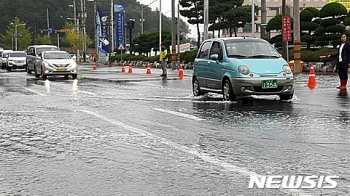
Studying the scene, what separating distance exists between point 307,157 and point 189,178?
174cm

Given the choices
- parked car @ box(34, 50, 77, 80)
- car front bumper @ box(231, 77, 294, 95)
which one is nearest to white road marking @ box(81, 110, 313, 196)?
car front bumper @ box(231, 77, 294, 95)

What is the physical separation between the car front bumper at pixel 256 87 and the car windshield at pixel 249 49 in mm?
965

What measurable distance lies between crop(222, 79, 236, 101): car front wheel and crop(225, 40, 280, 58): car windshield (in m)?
Result: 0.71

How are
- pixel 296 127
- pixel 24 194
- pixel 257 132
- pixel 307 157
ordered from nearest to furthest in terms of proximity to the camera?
pixel 24 194 < pixel 307 157 < pixel 257 132 < pixel 296 127

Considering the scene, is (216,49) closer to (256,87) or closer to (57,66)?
(256,87)

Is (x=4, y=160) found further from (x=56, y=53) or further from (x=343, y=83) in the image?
(x=56, y=53)

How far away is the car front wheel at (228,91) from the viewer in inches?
557

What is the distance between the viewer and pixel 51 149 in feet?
25.7

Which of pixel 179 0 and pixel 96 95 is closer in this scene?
pixel 96 95

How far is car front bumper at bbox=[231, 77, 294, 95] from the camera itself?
44.8 feet

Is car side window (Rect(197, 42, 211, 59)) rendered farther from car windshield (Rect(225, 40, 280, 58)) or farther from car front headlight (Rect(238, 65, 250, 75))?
car front headlight (Rect(238, 65, 250, 75))

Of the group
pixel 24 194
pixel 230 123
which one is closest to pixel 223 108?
pixel 230 123

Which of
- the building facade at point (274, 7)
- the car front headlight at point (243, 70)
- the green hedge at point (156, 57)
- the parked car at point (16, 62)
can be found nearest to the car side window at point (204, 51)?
the car front headlight at point (243, 70)

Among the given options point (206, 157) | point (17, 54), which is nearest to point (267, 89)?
point (206, 157)
